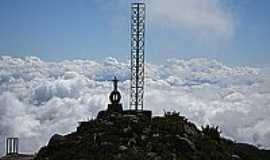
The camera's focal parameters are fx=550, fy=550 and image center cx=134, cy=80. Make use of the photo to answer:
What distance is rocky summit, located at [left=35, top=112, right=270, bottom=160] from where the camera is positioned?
3909cm

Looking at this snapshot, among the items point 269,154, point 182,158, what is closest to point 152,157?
point 182,158

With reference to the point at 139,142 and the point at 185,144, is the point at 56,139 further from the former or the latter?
the point at 185,144

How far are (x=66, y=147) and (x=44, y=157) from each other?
6.63 feet

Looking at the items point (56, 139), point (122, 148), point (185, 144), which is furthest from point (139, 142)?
point (56, 139)

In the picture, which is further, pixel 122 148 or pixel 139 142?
pixel 139 142

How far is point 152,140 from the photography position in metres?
41.2

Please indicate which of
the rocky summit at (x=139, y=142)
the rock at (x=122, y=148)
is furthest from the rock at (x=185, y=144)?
the rock at (x=122, y=148)

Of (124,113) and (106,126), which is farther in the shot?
(124,113)

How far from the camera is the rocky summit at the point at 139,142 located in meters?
39.1

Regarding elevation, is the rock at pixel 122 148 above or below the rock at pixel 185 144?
below

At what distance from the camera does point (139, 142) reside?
4100 centimetres

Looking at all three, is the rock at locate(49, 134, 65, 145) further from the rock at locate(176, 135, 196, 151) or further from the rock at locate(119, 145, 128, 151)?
the rock at locate(176, 135, 196, 151)

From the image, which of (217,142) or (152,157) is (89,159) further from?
(217,142)

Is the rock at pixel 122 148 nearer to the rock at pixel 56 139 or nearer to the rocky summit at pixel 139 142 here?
the rocky summit at pixel 139 142
